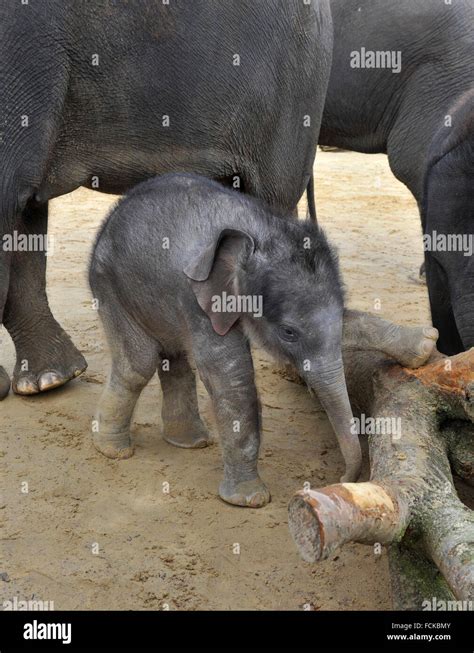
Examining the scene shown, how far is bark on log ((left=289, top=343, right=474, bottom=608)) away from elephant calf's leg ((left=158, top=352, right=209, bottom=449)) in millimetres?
595

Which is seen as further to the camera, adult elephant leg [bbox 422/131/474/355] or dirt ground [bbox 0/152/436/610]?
adult elephant leg [bbox 422/131/474/355]

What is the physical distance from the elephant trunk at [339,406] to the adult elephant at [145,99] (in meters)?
1.15

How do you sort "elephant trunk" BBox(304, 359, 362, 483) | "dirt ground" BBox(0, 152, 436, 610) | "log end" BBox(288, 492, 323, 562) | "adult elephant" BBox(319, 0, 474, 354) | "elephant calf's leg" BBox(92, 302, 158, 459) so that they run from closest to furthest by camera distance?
Answer: "log end" BBox(288, 492, 323, 562) < "dirt ground" BBox(0, 152, 436, 610) < "elephant trunk" BBox(304, 359, 362, 483) < "elephant calf's leg" BBox(92, 302, 158, 459) < "adult elephant" BBox(319, 0, 474, 354)

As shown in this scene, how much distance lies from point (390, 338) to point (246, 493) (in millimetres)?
695

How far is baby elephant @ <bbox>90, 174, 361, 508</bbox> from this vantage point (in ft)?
8.57

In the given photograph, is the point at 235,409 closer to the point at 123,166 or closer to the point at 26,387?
the point at 123,166

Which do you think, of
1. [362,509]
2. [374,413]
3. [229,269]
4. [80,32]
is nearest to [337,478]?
[374,413]

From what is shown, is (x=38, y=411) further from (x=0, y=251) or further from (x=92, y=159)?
(x=92, y=159)

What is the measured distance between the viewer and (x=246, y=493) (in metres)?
2.90

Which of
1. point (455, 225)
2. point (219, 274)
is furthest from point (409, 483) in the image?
point (455, 225)

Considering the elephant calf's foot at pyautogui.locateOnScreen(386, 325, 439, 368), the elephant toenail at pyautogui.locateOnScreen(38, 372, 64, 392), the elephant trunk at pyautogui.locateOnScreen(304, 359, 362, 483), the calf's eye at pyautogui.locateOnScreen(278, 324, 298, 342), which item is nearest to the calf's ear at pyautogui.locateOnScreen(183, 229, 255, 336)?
the calf's eye at pyautogui.locateOnScreen(278, 324, 298, 342)

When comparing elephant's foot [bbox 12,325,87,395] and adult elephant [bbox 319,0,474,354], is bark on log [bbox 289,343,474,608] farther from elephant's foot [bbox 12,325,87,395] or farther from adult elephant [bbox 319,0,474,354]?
adult elephant [bbox 319,0,474,354]

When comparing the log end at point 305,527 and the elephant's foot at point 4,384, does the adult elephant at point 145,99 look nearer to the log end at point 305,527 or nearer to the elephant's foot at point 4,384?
the elephant's foot at point 4,384

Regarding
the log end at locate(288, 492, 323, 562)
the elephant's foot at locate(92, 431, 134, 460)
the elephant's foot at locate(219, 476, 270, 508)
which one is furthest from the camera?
the elephant's foot at locate(92, 431, 134, 460)
